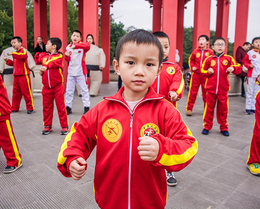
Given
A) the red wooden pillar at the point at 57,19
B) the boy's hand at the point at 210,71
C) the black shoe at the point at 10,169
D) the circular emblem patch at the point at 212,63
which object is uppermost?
the red wooden pillar at the point at 57,19

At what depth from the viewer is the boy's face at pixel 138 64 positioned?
135 cm

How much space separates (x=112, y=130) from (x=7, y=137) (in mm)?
2146

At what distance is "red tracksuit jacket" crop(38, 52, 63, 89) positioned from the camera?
4.60 metres

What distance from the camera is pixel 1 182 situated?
2.82 m

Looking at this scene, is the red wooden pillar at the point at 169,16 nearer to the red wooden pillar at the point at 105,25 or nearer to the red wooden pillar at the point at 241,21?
the red wooden pillar at the point at 241,21

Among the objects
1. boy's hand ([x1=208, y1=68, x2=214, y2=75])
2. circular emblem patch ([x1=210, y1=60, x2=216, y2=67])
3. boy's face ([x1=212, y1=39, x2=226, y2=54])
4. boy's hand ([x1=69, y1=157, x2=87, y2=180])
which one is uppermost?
boy's face ([x1=212, y1=39, x2=226, y2=54])

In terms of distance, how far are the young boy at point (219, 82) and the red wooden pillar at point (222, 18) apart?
988 cm

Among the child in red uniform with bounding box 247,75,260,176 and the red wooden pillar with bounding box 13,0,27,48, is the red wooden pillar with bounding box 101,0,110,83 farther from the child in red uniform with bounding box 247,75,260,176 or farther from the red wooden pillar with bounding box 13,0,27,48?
the child in red uniform with bounding box 247,75,260,176

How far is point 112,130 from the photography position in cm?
148

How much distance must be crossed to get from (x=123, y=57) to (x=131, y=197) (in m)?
0.82

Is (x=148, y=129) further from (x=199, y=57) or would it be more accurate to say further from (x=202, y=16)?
(x=202, y=16)

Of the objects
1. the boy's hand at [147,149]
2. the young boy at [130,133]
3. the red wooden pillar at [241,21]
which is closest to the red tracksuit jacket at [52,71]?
the young boy at [130,133]

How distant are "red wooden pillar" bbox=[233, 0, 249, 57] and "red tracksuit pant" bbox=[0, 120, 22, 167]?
9.65m

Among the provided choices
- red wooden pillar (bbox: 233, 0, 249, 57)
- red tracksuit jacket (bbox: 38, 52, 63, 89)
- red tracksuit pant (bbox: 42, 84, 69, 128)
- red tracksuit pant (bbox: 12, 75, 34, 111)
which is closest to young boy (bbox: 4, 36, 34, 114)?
red tracksuit pant (bbox: 12, 75, 34, 111)
